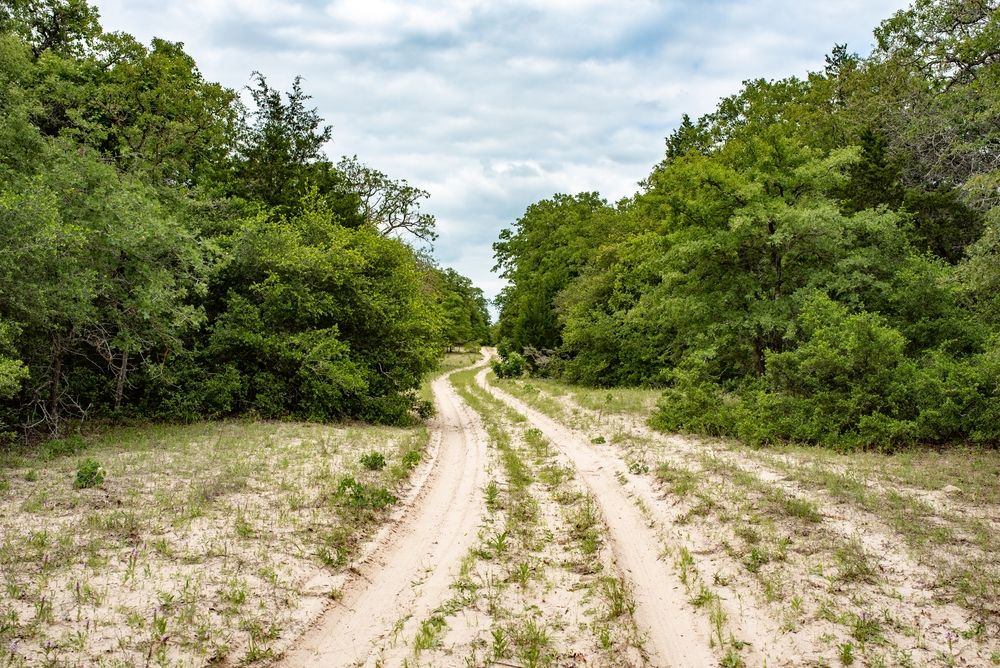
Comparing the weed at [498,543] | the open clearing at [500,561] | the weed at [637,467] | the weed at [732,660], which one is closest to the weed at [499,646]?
the open clearing at [500,561]

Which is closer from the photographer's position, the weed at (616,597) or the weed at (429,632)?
the weed at (429,632)

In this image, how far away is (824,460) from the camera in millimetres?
11875

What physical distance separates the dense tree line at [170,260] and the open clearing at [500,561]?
3.81 meters

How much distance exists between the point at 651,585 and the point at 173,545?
569 cm

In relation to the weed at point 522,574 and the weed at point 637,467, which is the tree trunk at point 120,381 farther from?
the weed at point 522,574

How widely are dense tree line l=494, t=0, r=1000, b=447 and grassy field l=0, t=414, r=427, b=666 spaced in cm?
1006

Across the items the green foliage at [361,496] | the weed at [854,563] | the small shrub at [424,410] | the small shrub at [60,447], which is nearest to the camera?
the weed at [854,563]

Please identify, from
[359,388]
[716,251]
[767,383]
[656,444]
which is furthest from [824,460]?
[359,388]

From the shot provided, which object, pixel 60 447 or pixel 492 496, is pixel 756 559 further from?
pixel 60 447

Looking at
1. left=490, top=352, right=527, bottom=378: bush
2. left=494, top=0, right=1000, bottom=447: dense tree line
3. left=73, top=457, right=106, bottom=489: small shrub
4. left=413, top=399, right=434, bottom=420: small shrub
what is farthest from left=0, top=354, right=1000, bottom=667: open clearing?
left=490, top=352, right=527, bottom=378: bush

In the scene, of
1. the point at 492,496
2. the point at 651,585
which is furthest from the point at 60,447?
the point at 651,585

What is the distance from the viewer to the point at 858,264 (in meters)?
16.9

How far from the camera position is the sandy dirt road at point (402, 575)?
5340 millimetres

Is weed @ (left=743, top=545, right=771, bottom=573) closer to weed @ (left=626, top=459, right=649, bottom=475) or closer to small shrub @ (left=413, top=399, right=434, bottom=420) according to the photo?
weed @ (left=626, top=459, right=649, bottom=475)
